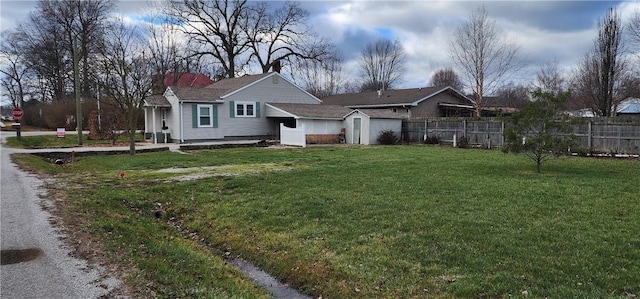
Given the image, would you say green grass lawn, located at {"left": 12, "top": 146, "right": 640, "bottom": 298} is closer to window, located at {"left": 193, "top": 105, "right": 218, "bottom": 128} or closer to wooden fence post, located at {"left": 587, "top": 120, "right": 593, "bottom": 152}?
wooden fence post, located at {"left": 587, "top": 120, "right": 593, "bottom": 152}

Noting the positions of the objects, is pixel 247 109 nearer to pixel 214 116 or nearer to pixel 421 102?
pixel 214 116

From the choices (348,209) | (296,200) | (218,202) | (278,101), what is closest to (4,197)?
(218,202)

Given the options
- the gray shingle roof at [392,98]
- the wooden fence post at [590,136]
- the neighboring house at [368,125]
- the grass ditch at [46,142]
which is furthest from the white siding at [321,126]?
the wooden fence post at [590,136]

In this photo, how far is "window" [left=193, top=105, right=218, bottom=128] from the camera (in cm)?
2639

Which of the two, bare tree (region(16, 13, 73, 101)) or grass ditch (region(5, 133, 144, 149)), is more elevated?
bare tree (region(16, 13, 73, 101))

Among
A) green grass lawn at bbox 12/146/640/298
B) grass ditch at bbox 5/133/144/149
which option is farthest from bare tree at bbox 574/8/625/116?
grass ditch at bbox 5/133/144/149

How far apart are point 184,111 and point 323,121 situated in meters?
8.81

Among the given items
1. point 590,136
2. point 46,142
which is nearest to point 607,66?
point 590,136

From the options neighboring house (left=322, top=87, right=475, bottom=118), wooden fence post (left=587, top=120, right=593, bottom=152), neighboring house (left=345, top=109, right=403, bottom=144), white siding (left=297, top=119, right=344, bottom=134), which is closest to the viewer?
wooden fence post (left=587, top=120, right=593, bottom=152)

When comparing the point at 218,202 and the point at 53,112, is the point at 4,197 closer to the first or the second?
the point at 218,202

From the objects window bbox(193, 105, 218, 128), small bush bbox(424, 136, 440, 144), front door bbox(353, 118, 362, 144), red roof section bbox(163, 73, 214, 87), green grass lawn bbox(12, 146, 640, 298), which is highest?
red roof section bbox(163, 73, 214, 87)

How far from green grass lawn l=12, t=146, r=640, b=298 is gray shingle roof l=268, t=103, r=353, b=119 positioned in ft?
49.0

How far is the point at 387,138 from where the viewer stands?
2622 centimetres

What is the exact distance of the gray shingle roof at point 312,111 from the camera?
26.6 m
